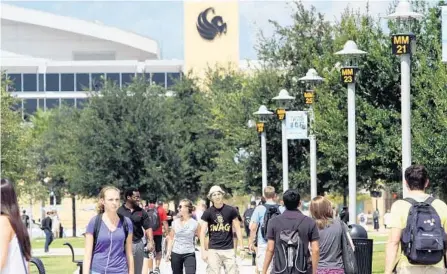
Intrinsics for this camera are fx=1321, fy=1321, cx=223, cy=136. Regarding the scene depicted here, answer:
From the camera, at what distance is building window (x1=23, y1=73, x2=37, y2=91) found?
113125mm

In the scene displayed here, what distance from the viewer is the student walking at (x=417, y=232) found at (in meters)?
11.0

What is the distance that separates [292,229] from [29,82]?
101 m

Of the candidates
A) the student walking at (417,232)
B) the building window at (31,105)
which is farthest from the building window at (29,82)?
the student walking at (417,232)

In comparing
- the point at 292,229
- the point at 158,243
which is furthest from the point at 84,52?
the point at 292,229

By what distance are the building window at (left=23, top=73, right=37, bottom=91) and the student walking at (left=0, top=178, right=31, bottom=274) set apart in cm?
10494

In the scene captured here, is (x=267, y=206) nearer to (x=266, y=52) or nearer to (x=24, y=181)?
(x=266, y=52)

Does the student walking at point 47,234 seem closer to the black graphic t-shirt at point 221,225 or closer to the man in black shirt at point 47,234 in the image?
the man in black shirt at point 47,234

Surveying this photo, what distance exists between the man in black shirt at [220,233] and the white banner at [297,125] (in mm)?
15345

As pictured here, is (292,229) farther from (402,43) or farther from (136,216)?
(402,43)

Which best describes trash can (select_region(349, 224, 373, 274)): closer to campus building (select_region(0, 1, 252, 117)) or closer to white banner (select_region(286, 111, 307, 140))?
white banner (select_region(286, 111, 307, 140))

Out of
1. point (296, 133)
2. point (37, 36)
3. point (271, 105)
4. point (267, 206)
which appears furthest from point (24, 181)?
point (37, 36)

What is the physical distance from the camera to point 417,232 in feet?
36.2

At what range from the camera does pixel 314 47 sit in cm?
4166

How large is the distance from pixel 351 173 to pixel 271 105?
19616mm
